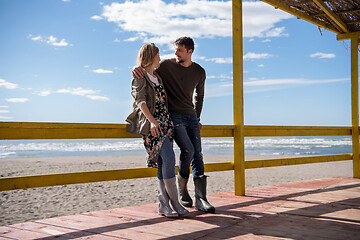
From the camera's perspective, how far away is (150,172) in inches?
121

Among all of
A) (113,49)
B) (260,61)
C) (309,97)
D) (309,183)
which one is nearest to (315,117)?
(309,97)

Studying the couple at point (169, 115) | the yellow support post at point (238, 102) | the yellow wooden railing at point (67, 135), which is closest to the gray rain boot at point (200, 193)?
the couple at point (169, 115)

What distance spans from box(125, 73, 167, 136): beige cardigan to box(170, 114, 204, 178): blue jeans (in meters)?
0.30

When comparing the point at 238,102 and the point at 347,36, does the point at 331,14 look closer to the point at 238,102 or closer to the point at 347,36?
the point at 347,36

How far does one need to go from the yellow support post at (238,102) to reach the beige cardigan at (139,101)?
59.0 inches

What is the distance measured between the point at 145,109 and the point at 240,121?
161 cm

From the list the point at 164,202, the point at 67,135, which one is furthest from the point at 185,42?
the point at 164,202

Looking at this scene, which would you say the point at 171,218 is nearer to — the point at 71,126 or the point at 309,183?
the point at 71,126

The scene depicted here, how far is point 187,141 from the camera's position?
2803 millimetres

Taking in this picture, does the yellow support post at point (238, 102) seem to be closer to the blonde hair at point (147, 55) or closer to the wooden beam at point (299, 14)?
the wooden beam at point (299, 14)

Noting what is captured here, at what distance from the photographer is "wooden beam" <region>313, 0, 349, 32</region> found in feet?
14.3

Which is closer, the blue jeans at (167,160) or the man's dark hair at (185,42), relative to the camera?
the blue jeans at (167,160)

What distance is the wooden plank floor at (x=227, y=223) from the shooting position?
225 centimetres

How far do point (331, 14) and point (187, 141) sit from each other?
306 cm
